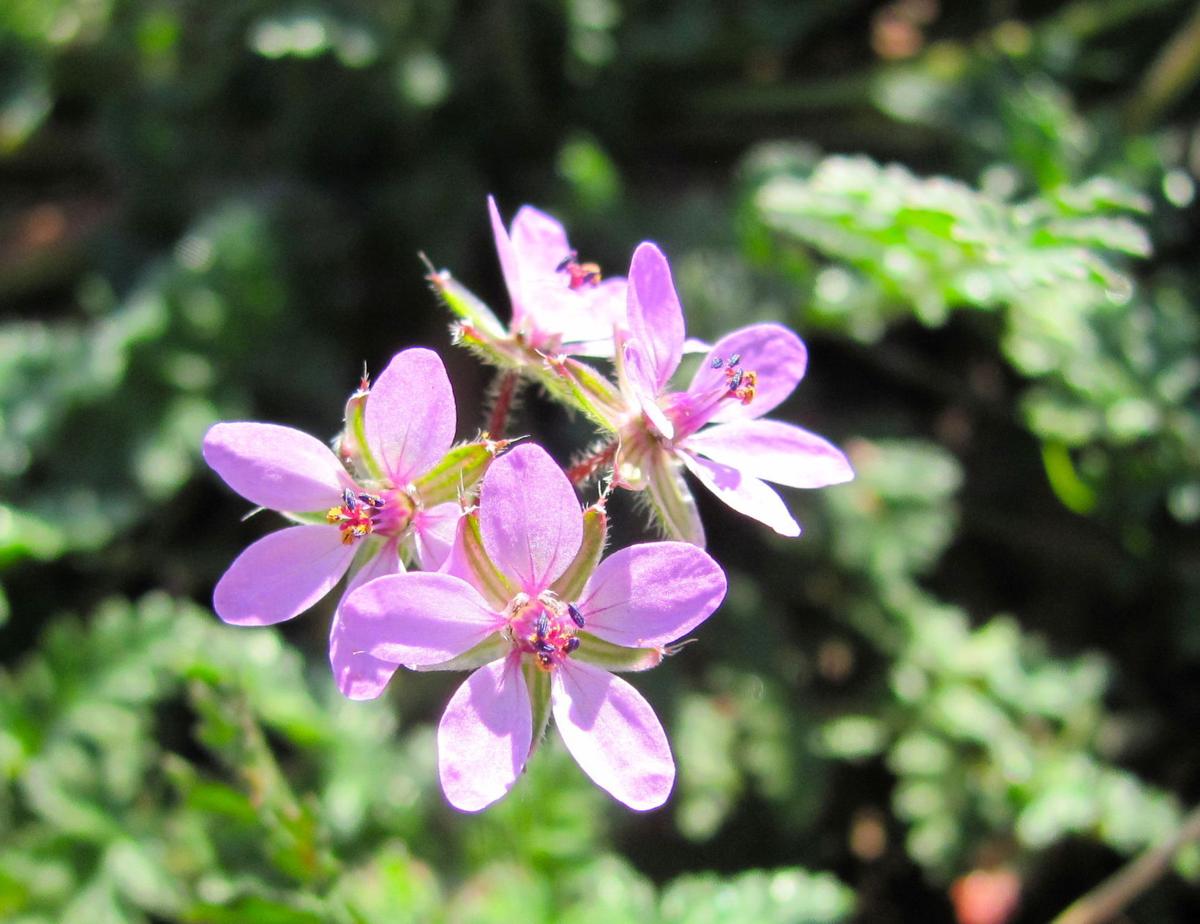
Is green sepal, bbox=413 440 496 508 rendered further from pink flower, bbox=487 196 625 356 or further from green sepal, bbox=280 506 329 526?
pink flower, bbox=487 196 625 356

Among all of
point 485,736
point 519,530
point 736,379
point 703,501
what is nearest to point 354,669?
point 485,736

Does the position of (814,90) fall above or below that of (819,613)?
above

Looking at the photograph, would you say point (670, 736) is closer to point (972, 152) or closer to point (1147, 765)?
point (1147, 765)

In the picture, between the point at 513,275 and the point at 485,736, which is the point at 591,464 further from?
the point at 485,736

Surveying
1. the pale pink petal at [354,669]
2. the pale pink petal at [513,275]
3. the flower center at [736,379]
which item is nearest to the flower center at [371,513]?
the pale pink petal at [354,669]

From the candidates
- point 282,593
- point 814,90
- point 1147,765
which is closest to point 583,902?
point 282,593

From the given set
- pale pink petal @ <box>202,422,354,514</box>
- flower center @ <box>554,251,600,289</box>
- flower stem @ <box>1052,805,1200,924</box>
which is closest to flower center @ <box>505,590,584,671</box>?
pale pink petal @ <box>202,422,354,514</box>
